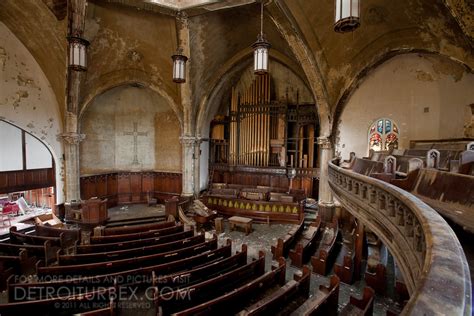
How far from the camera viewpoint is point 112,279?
3.98 metres

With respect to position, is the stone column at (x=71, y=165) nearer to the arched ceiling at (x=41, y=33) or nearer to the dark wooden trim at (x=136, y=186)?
the dark wooden trim at (x=136, y=186)

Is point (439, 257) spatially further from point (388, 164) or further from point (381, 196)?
point (388, 164)

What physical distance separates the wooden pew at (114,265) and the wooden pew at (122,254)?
0.40 meters

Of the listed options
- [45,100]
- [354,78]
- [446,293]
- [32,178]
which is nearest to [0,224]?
[32,178]

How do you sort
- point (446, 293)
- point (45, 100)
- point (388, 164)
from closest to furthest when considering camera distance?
1. point (446, 293)
2. point (388, 164)
3. point (45, 100)

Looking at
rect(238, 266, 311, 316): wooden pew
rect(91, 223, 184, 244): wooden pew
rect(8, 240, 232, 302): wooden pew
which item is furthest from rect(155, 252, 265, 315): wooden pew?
rect(91, 223, 184, 244): wooden pew

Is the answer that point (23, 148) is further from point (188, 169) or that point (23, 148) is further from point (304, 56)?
point (304, 56)

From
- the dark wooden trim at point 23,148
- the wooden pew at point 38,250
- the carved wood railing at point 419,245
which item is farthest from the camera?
the dark wooden trim at point 23,148

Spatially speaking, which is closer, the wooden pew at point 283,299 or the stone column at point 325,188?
the wooden pew at point 283,299

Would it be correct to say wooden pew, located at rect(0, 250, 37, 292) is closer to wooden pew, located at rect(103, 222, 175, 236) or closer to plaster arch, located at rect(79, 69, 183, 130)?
wooden pew, located at rect(103, 222, 175, 236)

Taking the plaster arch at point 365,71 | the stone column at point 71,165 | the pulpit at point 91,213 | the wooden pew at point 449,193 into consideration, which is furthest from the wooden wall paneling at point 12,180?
the wooden pew at point 449,193

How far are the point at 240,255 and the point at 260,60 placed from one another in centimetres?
431

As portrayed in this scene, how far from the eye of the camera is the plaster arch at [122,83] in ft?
30.5

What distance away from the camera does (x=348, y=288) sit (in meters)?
4.95
